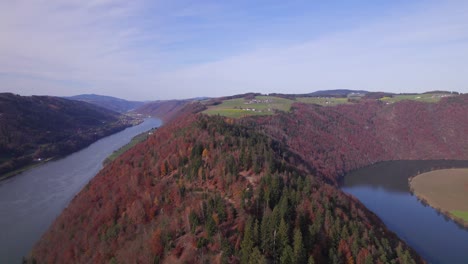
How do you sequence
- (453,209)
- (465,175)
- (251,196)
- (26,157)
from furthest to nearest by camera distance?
(26,157) → (465,175) → (453,209) → (251,196)

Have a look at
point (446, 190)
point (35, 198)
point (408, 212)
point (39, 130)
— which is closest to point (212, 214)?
point (408, 212)

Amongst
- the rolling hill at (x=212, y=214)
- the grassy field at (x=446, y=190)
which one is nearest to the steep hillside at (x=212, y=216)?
the rolling hill at (x=212, y=214)

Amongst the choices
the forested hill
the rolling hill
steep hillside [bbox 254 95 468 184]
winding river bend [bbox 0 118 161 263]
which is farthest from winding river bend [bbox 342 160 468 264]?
the forested hill

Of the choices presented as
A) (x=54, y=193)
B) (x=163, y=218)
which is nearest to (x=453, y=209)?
(x=163, y=218)

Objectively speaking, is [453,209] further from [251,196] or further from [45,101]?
[45,101]

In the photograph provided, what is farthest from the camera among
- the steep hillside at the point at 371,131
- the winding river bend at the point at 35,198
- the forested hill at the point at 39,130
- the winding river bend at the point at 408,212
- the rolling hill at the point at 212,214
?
the forested hill at the point at 39,130

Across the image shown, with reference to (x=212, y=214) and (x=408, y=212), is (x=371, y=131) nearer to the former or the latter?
(x=408, y=212)

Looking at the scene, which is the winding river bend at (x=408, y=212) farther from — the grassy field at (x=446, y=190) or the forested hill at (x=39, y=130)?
the forested hill at (x=39, y=130)
